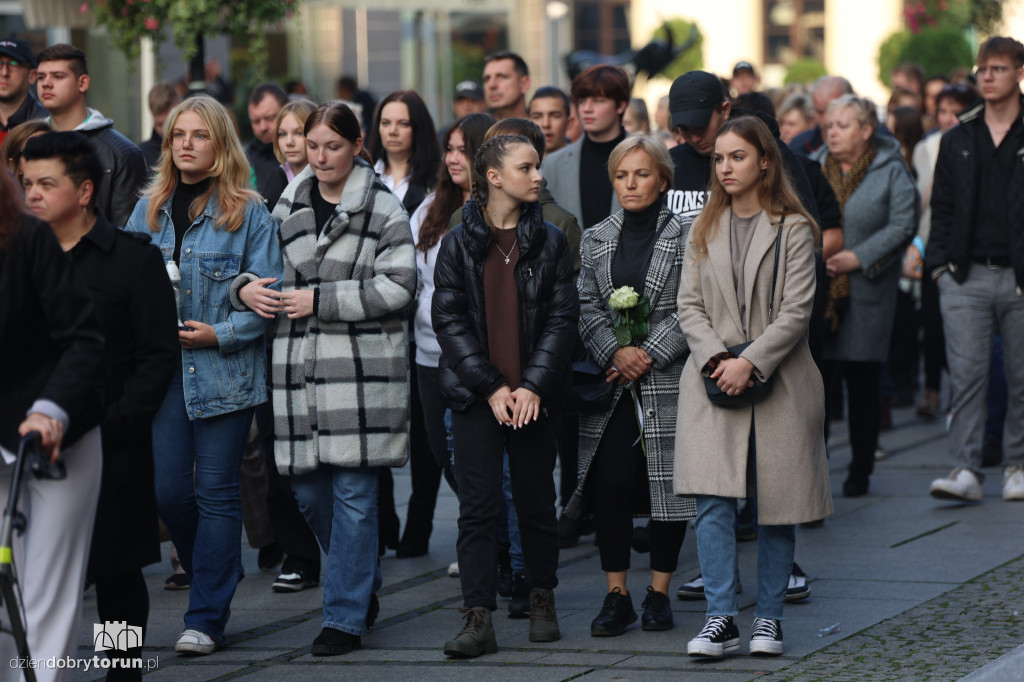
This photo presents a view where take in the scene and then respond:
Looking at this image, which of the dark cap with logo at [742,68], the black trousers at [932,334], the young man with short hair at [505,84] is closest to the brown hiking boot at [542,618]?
the young man with short hair at [505,84]

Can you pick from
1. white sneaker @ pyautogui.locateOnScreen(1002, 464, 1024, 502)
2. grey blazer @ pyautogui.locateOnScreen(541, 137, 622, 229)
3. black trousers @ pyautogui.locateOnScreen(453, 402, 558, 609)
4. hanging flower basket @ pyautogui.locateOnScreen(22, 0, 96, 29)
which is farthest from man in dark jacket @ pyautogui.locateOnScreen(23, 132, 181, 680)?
hanging flower basket @ pyautogui.locateOnScreen(22, 0, 96, 29)

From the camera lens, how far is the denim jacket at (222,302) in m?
5.84

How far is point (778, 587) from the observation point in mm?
5711

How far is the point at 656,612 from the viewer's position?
6.07 m

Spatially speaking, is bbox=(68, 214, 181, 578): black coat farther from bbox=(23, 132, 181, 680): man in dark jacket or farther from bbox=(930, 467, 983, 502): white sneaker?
bbox=(930, 467, 983, 502): white sneaker

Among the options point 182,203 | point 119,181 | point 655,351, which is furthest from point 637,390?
point 119,181

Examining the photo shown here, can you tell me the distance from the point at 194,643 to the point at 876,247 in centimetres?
487

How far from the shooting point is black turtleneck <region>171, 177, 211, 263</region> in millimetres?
6027

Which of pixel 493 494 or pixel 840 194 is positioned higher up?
pixel 840 194

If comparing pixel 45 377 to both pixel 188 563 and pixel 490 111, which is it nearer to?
pixel 188 563

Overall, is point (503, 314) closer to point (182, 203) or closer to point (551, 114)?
point (182, 203)

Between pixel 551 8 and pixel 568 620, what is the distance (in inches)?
1125

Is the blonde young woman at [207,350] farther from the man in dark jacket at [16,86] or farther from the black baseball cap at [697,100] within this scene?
the man in dark jacket at [16,86]

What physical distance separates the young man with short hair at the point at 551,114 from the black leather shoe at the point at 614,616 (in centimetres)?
341
